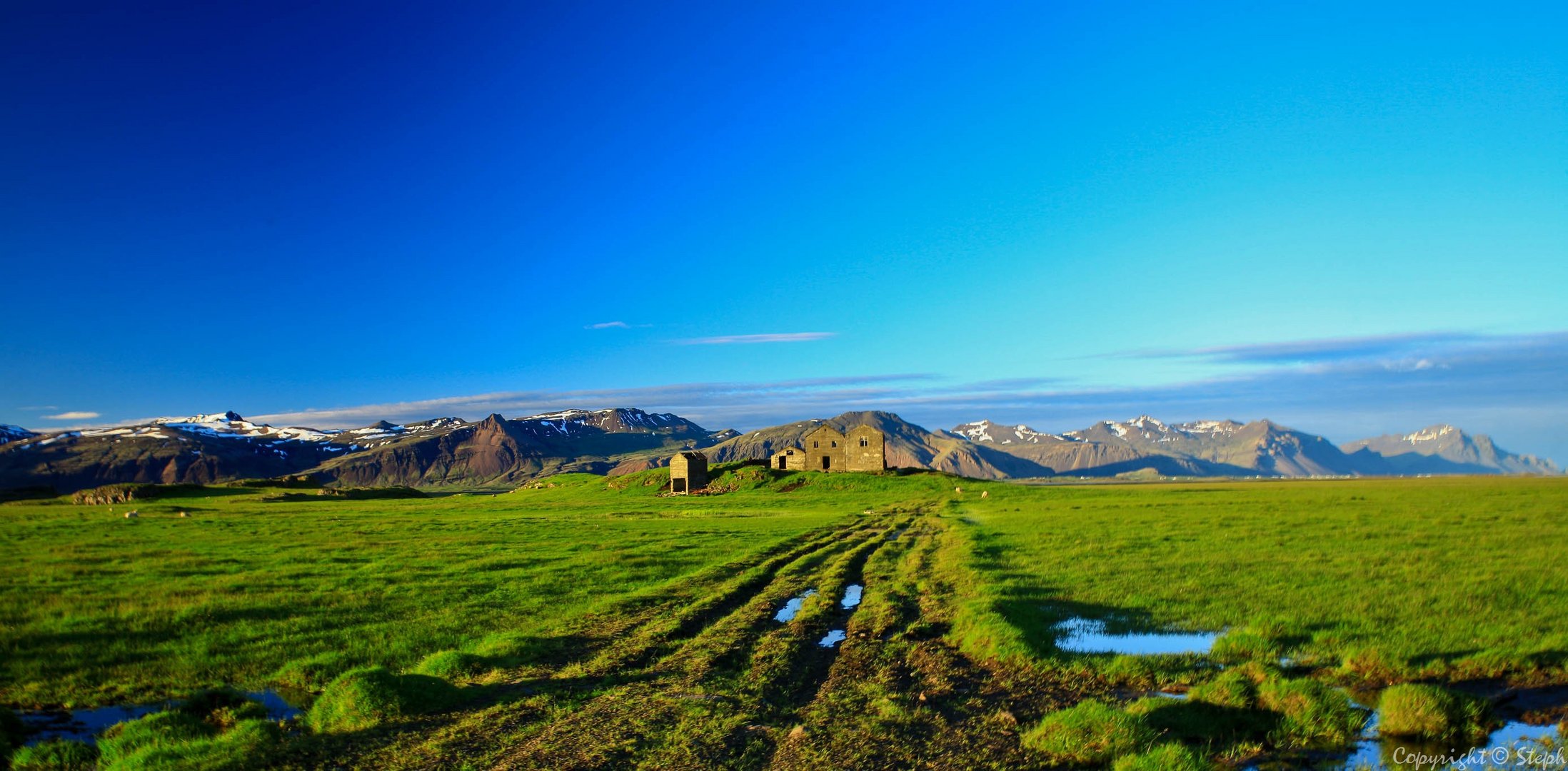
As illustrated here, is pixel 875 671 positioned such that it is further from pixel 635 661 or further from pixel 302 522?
pixel 302 522

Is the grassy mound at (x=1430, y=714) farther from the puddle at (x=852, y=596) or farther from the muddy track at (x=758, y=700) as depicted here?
the puddle at (x=852, y=596)

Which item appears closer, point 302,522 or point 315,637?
point 315,637

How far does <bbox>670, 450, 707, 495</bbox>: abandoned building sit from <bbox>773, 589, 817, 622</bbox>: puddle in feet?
247

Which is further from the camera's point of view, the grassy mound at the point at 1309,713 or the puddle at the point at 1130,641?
the puddle at the point at 1130,641

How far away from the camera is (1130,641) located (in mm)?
15984

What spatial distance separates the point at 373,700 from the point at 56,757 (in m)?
3.86

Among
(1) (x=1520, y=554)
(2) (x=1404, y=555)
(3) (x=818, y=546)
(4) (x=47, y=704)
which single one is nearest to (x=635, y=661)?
(4) (x=47, y=704)

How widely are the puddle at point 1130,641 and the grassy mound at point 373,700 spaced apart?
12344 millimetres

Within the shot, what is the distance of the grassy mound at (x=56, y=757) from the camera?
9531 mm

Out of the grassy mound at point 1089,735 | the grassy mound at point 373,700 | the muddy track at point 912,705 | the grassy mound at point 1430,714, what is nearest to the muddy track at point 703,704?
the muddy track at point 912,705

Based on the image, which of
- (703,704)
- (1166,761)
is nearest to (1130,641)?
(1166,761)

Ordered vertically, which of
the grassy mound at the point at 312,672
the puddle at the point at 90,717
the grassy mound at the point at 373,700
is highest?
the grassy mound at the point at 373,700

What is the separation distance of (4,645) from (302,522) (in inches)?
1812

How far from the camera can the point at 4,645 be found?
15977mm
